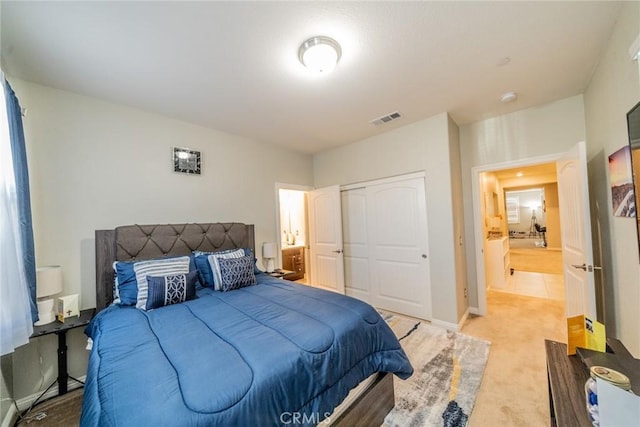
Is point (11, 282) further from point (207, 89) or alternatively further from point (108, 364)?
point (207, 89)

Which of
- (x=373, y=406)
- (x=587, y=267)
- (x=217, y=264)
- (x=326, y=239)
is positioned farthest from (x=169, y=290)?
(x=587, y=267)

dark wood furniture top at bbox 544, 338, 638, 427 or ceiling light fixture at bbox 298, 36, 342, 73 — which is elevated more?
ceiling light fixture at bbox 298, 36, 342, 73

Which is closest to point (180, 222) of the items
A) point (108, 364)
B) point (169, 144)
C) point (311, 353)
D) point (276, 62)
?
point (169, 144)

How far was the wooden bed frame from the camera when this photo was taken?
1537mm

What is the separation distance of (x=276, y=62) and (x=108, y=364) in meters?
2.25

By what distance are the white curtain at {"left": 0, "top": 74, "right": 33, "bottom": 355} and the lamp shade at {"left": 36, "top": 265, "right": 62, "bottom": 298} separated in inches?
12.4

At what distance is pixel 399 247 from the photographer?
3.51 meters

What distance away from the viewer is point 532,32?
1.73m

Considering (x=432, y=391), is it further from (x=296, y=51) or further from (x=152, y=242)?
(x=152, y=242)

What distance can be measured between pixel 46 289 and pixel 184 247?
1.09 m

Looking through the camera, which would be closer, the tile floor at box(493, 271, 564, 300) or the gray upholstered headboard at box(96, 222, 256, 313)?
the gray upholstered headboard at box(96, 222, 256, 313)

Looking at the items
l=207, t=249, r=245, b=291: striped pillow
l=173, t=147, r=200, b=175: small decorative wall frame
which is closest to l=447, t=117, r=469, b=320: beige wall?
l=207, t=249, r=245, b=291: striped pillow

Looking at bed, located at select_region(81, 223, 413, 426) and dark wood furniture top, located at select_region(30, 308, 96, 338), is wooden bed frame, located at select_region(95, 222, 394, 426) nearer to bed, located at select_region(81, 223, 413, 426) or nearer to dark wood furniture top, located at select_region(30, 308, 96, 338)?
bed, located at select_region(81, 223, 413, 426)

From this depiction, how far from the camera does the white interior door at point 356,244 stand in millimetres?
3962
